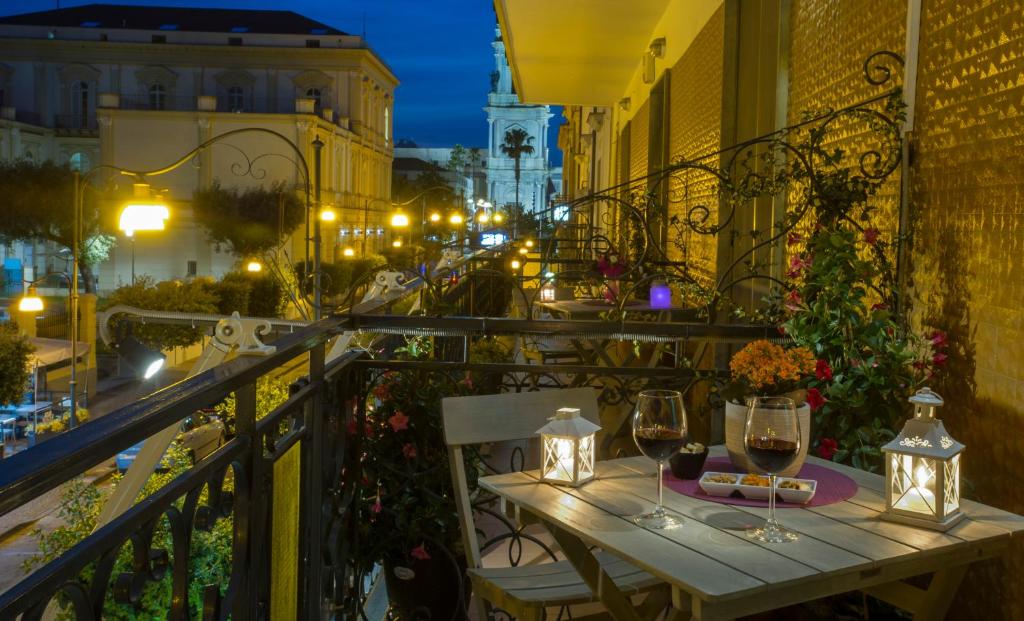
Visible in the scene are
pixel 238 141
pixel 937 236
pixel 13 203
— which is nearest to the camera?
pixel 937 236

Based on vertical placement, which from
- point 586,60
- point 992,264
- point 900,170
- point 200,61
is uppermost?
point 200,61

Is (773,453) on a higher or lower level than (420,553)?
higher

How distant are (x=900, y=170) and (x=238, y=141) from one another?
47975mm

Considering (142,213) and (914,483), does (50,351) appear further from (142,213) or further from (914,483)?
(914,483)

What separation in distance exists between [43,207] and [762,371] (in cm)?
4292

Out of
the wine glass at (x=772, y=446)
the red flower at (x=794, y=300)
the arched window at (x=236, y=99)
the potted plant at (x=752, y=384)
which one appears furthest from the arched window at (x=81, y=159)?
the wine glass at (x=772, y=446)

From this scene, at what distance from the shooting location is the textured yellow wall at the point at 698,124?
6805mm

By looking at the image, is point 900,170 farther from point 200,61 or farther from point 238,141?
point 200,61

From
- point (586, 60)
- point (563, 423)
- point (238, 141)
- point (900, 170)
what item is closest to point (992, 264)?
point (900, 170)

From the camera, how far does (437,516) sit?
3.54 meters

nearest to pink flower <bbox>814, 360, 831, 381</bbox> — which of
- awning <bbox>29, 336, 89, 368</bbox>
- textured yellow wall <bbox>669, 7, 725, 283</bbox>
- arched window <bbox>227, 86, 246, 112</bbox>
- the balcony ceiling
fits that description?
textured yellow wall <bbox>669, 7, 725, 283</bbox>

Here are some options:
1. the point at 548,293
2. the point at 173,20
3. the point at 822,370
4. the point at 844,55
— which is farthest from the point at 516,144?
the point at 822,370

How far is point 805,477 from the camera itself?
2.45 metres

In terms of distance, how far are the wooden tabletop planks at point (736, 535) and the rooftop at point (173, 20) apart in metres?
56.9
